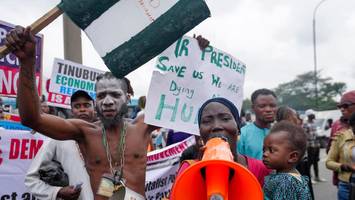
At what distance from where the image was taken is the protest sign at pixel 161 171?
4137mm

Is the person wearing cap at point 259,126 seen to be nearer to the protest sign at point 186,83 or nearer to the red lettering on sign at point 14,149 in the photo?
the protest sign at point 186,83

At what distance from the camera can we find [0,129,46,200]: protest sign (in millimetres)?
4047

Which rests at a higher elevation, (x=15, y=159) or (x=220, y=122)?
(x=220, y=122)

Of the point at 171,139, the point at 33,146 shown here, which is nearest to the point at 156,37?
the point at 33,146

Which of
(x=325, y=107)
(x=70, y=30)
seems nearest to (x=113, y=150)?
(x=70, y=30)

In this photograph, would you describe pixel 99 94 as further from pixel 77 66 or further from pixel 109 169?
pixel 77 66

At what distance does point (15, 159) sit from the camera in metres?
4.15

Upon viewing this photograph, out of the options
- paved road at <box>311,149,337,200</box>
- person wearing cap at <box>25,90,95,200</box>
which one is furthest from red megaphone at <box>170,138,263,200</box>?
paved road at <box>311,149,337,200</box>

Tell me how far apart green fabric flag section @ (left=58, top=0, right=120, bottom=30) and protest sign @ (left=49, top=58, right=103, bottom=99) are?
8.41 ft

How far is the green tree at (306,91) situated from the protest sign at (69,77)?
6948 cm

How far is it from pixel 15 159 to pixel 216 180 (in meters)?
3.14

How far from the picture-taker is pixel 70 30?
19.6ft

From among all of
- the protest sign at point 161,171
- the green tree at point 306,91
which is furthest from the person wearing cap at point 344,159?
the green tree at point 306,91

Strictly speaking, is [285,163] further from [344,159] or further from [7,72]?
[7,72]
